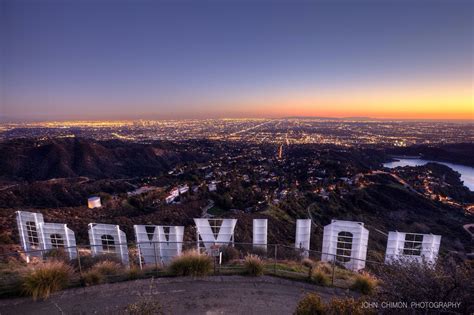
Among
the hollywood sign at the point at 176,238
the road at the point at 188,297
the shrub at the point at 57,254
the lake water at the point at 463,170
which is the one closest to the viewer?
the road at the point at 188,297

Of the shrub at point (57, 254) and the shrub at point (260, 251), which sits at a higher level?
the shrub at point (57, 254)

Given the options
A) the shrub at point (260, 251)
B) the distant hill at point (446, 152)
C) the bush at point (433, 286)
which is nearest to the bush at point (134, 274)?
the shrub at point (260, 251)

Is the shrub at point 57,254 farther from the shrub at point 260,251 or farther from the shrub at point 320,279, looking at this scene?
the shrub at point 320,279

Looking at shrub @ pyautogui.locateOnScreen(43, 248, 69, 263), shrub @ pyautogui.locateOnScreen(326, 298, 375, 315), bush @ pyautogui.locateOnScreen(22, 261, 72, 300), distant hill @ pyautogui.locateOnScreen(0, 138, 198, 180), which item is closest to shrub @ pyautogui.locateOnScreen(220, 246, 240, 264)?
bush @ pyautogui.locateOnScreen(22, 261, 72, 300)

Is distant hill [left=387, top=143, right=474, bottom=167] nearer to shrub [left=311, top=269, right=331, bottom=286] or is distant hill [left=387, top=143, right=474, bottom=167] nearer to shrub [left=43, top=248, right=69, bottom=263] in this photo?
shrub [left=311, top=269, right=331, bottom=286]

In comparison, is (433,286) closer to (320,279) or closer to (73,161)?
(320,279)

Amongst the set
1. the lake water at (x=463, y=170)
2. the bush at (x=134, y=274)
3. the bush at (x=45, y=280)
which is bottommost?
the lake water at (x=463, y=170)
